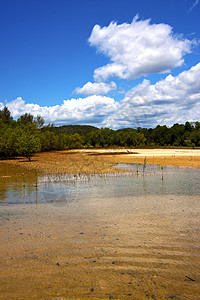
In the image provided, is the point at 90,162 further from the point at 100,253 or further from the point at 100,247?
the point at 100,253

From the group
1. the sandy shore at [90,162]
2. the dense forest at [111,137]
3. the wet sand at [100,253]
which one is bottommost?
the wet sand at [100,253]

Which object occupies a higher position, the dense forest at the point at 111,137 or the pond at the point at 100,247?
the dense forest at the point at 111,137

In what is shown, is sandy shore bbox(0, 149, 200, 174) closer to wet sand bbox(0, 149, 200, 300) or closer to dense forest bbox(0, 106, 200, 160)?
wet sand bbox(0, 149, 200, 300)

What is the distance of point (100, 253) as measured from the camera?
5316mm

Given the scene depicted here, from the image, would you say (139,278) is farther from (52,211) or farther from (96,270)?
(52,211)

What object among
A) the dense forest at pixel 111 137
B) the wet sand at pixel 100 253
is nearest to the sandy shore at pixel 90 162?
the wet sand at pixel 100 253

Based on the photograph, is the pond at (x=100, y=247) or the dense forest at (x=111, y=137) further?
the dense forest at (x=111, y=137)

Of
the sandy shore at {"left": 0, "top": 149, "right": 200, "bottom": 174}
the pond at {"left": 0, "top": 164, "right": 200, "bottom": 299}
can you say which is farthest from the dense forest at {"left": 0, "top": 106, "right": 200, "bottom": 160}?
the pond at {"left": 0, "top": 164, "right": 200, "bottom": 299}

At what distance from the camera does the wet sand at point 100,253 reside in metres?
4.04

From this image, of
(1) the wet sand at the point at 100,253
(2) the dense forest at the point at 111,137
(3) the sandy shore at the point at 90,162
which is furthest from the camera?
(2) the dense forest at the point at 111,137

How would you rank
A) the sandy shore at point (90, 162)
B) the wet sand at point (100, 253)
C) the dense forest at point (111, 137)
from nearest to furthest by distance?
the wet sand at point (100, 253), the sandy shore at point (90, 162), the dense forest at point (111, 137)

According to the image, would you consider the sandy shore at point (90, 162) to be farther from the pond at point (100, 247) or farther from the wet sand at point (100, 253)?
the wet sand at point (100, 253)

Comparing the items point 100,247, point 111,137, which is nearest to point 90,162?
point 100,247

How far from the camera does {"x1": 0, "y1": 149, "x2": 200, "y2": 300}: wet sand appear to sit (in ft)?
13.2
